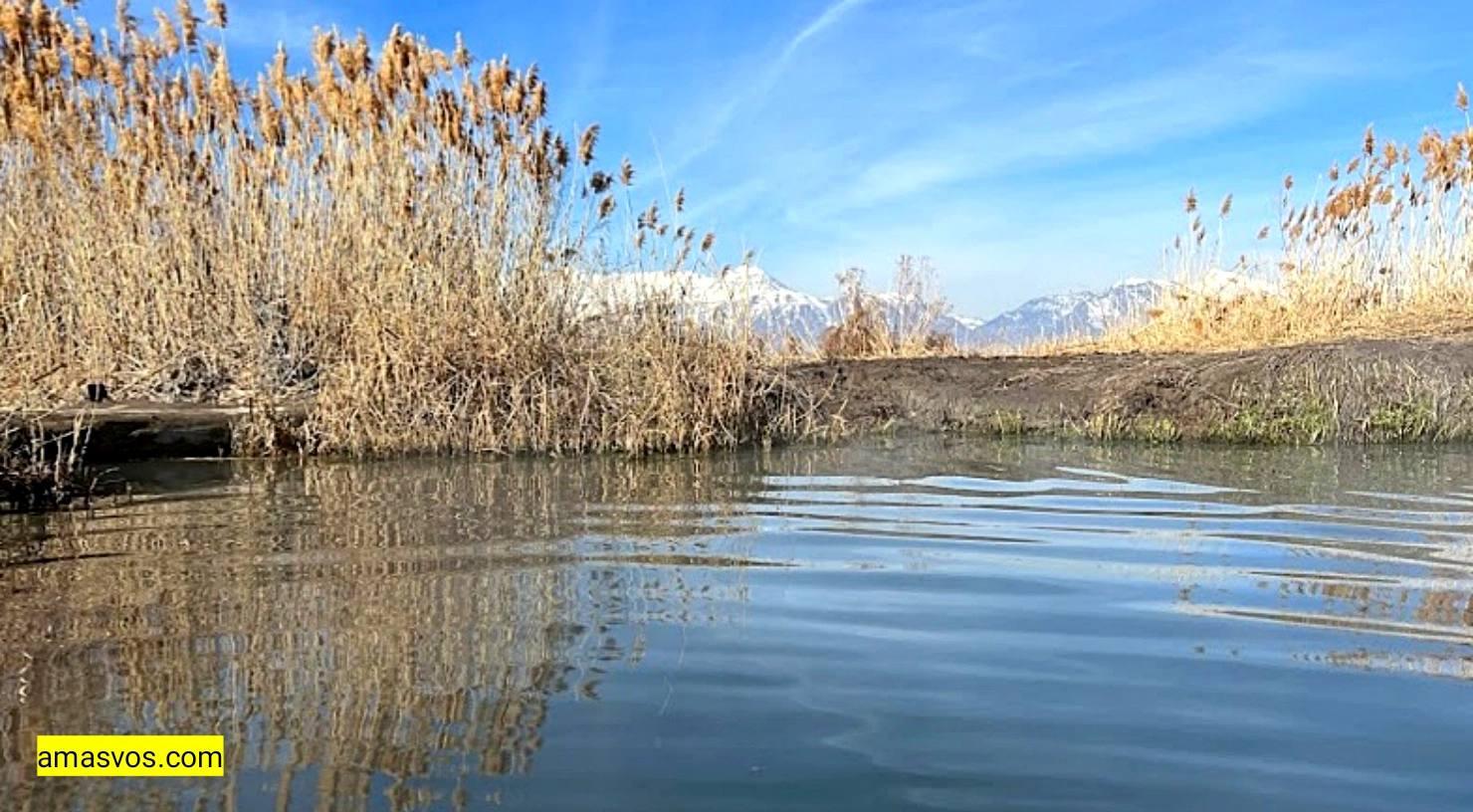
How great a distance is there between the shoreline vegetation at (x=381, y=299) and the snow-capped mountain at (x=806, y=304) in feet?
0.37

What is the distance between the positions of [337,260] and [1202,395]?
6.59 m

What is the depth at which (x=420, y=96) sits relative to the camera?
8.57 meters

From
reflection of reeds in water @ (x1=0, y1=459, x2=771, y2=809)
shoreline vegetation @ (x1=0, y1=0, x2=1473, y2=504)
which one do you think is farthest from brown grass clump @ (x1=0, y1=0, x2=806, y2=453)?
reflection of reeds in water @ (x1=0, y1=459, x2=771, y2=809)

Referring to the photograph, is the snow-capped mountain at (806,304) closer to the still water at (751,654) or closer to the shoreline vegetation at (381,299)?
the shoreline vegetation at (381,299)

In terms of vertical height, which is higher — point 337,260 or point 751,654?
point 337,260

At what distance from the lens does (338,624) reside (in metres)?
3.01

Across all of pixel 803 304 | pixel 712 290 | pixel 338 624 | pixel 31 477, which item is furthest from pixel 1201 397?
pixel 31 477

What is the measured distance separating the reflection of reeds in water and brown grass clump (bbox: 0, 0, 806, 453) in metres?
2.48

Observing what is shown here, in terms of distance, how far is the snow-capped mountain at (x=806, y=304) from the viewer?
8500mm

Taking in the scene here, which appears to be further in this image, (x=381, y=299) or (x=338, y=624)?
(x=381, y=299)

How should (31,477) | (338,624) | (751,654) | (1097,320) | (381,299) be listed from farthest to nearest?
1. (1097,320)
2. (381,299)
3. (31,477)
4. (338,624)
5. (751,654)

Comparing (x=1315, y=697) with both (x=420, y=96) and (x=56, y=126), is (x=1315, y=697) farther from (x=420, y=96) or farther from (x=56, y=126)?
(x=56, y=126)

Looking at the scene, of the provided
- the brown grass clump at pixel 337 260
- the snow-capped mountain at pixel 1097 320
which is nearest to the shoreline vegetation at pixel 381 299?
the brown grass clump at pixel 337 260

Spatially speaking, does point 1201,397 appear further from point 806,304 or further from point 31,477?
point 31,477
